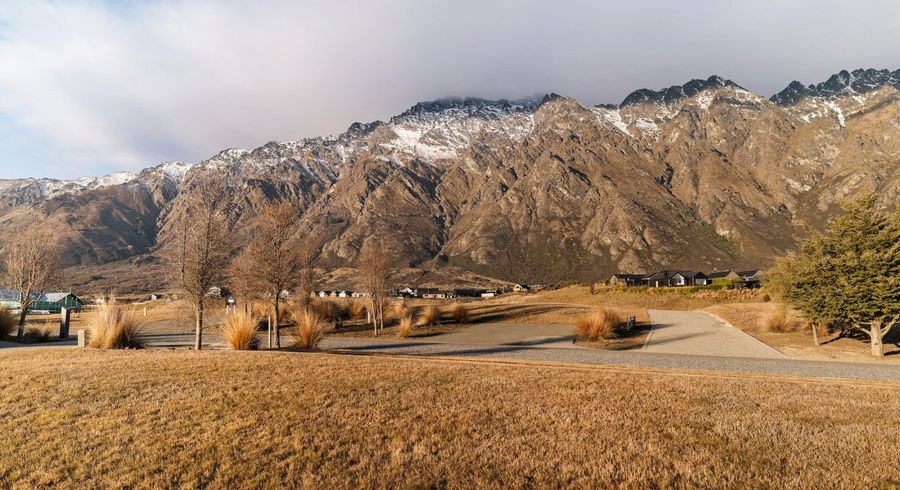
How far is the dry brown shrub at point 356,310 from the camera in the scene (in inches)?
1443

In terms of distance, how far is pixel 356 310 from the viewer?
37.0 meters

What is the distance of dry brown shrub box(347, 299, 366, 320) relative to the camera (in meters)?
36.7

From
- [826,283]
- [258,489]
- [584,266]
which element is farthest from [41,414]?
[584,266]

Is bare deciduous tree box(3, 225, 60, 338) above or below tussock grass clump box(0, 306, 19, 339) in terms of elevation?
above

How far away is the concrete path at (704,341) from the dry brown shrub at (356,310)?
73.8 ft

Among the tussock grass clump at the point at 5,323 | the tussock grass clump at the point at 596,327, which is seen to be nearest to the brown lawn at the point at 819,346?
the tussock grass clump at the point at 596,327

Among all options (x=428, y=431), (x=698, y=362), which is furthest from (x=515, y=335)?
(x=428, y=431)

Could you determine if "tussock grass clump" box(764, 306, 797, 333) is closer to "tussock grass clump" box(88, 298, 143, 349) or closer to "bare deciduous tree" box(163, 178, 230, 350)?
"bare deciduous tree" box(163, 178, 230, 350)

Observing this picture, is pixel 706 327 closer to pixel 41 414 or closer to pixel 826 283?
pixel 826 283

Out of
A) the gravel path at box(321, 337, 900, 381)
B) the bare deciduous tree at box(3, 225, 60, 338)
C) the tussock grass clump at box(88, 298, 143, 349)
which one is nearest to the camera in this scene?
the gravel path at box(321, 337, 900, 381)

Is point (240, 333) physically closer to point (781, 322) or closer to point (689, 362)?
point (689, 362)

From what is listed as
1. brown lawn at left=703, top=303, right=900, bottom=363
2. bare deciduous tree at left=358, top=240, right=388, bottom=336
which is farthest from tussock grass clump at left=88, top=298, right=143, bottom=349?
brown lawn at left=703, top=303, right=900, bottom=363

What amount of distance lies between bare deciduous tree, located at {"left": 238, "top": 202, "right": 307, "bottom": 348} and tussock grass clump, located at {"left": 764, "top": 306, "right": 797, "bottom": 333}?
1102 inches

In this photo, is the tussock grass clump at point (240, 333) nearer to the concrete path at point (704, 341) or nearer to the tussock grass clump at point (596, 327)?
the concrete path at point (704, 341)
